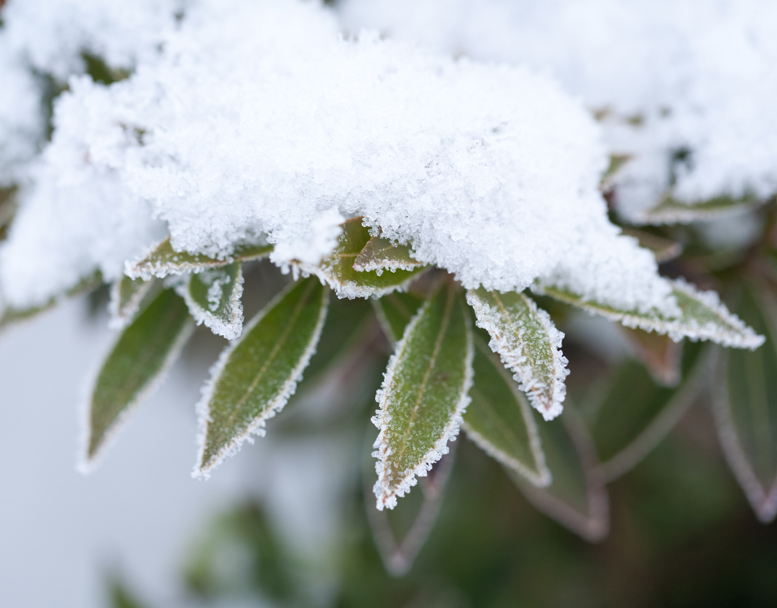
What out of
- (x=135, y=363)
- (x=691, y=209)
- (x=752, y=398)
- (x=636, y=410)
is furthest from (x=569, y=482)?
(x=135, y=363)

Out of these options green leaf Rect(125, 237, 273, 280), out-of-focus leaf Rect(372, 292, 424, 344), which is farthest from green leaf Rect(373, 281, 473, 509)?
green leaf Rect(125, 237, 273, 280)

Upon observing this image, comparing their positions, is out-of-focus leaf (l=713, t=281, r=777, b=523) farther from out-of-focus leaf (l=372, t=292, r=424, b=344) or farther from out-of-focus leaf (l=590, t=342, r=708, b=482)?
out-of-focus leaf (l=372, t=292, r=424, b=344)

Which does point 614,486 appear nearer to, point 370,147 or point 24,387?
point 370,147

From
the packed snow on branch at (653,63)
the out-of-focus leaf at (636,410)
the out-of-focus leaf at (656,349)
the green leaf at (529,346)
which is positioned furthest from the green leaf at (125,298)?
the out-of-focus leaf at (636,410)

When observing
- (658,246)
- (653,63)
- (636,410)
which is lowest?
(636,410)

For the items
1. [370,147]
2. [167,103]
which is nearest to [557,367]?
[370,147]

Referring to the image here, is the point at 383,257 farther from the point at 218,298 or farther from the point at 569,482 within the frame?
the point at 569,482
